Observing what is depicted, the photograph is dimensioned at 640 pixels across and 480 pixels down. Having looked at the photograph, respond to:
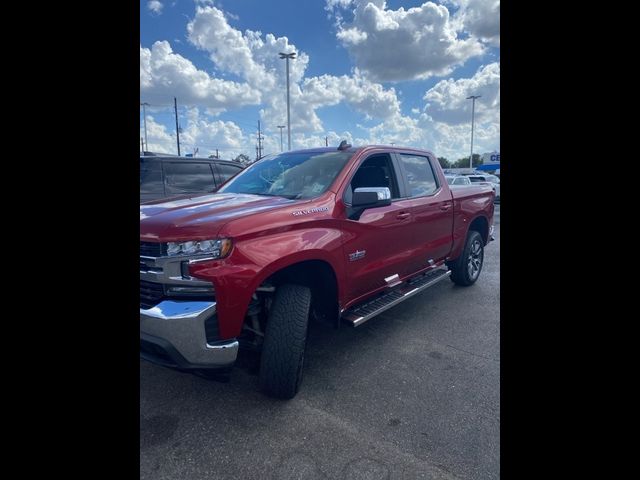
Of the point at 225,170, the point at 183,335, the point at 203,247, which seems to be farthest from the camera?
the point at 225,170

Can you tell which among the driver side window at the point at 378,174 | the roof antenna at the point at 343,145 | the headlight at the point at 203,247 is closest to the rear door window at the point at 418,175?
the driver side window at the point at 378,174

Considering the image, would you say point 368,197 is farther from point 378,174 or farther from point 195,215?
point 195,215

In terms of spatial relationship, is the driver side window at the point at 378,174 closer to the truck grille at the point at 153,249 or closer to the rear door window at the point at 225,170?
the truck grille at the point at 153,249

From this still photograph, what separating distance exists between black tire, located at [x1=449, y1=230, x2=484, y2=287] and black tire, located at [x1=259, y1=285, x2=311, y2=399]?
3.27 m

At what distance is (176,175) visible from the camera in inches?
237

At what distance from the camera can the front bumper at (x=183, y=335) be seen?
2.00m

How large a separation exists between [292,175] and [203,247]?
4.88 ft

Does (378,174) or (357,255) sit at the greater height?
(378,174)

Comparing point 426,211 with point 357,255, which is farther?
point 426,211

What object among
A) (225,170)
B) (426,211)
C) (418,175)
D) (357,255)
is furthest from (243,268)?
(225,170)

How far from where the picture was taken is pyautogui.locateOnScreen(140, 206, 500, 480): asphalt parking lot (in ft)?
6.40

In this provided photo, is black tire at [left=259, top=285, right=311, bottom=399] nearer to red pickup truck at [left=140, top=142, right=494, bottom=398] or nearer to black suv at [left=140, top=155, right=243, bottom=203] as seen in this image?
red pickup truck at [left=140, top=142, right=494, bottom=398]
